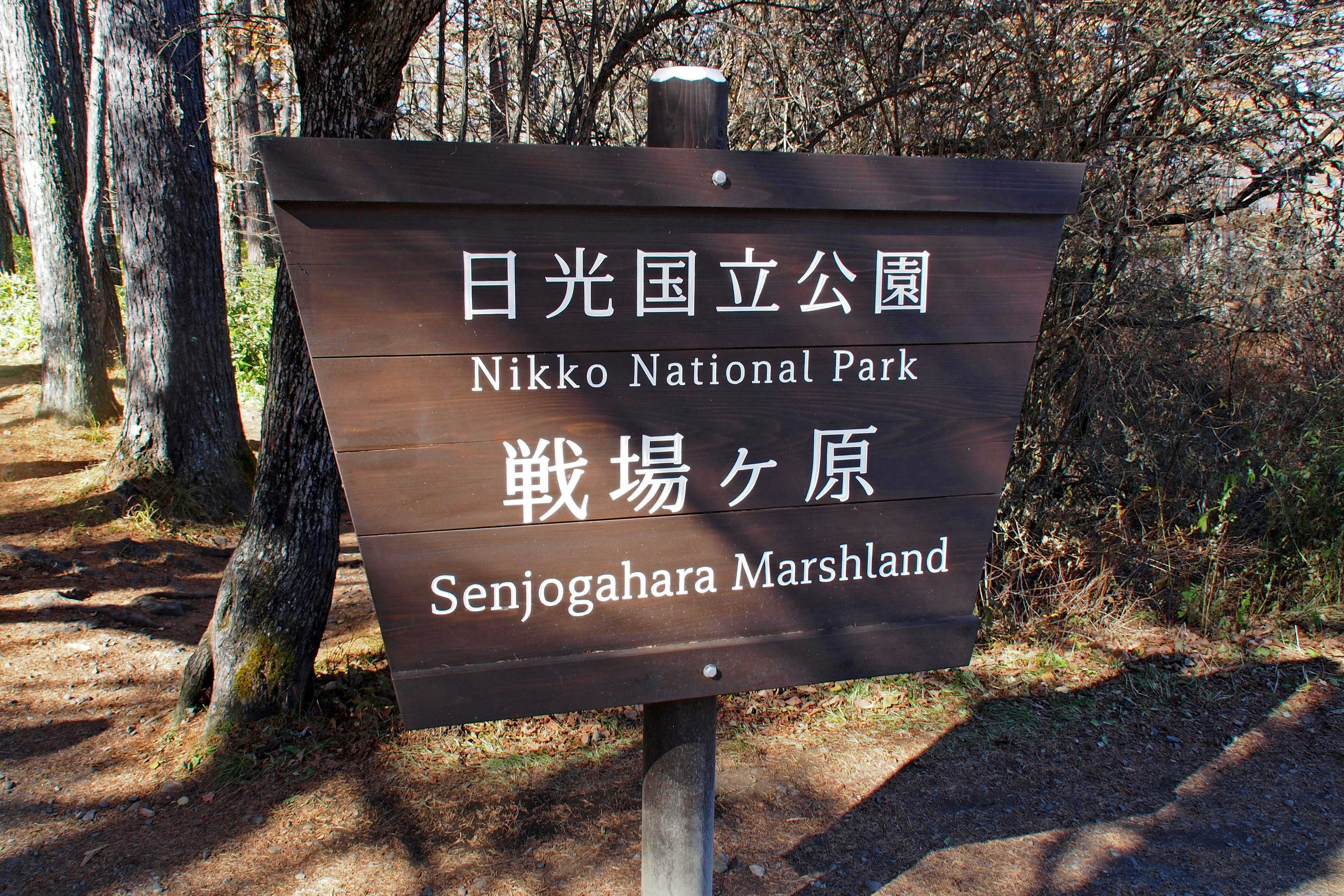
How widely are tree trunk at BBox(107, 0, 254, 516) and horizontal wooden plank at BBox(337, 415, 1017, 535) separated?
5261mm

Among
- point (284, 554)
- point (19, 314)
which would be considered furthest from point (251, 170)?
point (284, 554)

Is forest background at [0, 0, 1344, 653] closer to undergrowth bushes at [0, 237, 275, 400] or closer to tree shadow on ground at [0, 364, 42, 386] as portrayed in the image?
undergrowth bushes at [0, 237, 275, 400]

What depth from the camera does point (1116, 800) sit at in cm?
335

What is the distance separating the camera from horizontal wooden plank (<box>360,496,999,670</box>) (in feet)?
5.33

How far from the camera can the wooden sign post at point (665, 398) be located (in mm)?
1496

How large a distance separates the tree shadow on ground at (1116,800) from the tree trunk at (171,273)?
5.15 m

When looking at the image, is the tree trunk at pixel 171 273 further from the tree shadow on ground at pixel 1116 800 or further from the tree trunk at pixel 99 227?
the tree shadow on ground at pixel 1116 800

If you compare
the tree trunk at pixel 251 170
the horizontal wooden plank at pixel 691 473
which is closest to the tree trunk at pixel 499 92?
the tree trunk at pixel 251 170

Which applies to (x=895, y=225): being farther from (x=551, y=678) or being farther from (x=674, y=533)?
(x=551, y=678)

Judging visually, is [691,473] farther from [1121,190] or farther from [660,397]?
[1121,190]

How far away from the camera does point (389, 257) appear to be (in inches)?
58.1

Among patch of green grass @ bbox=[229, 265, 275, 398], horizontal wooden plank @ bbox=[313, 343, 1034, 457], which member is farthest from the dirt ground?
patch of green grass @ bbox=[229, 265, 275, 398]

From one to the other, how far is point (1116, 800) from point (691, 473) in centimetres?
269

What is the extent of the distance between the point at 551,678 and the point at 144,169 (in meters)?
5.77
